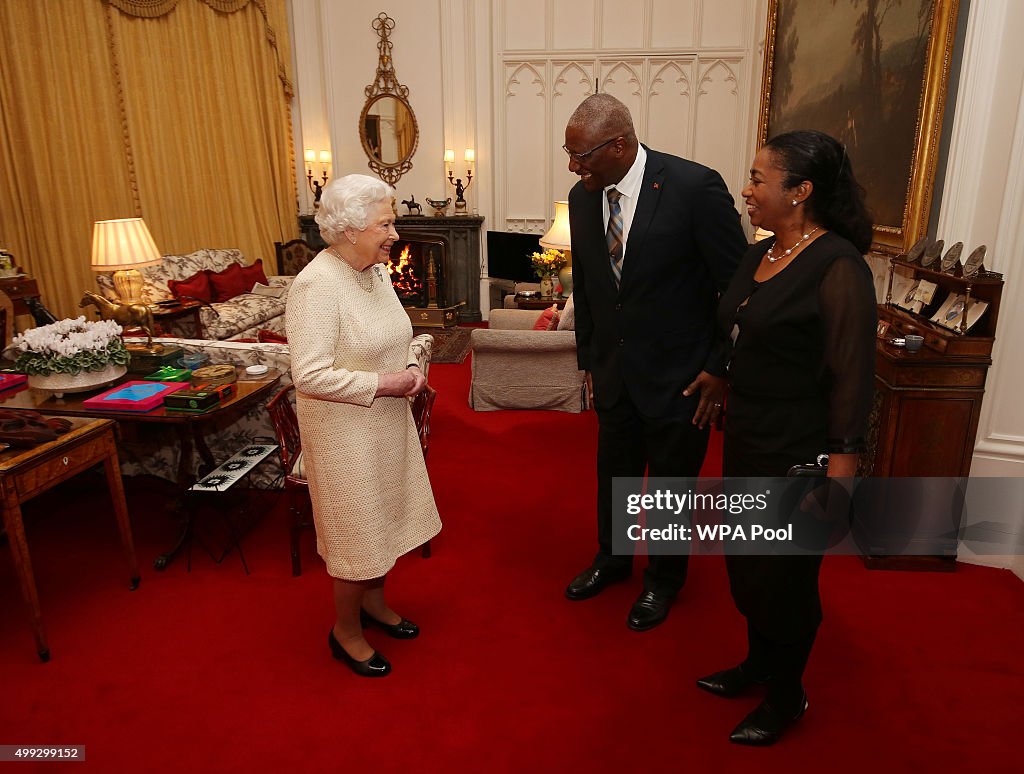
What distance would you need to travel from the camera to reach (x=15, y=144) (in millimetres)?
6523

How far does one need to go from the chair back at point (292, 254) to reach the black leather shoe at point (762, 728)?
7.60 meters

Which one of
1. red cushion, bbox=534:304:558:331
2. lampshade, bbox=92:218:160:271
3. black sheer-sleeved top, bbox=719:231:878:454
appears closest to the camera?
black sheer-sleeved top, bbox=719:231:878:454

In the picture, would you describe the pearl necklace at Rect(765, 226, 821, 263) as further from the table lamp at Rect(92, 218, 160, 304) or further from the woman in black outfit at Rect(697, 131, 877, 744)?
the table lamp at Rect(92, 218, 160, 304)

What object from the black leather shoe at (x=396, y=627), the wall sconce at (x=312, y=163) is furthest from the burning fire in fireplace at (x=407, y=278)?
the black leather shoe at (x=396, y=627)

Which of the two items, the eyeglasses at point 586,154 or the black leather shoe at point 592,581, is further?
the black leather shoe at point 592,581

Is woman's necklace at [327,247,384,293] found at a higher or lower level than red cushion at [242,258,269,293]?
higher

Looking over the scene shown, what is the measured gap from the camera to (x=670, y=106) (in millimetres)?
8125

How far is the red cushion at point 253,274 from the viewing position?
745cm

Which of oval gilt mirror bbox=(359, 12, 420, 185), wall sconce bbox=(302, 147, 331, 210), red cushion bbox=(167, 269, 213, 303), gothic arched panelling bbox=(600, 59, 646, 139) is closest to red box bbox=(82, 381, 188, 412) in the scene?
red cushion bbox=(167, 269, 213, 303)

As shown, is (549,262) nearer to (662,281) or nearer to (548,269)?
(548,269)

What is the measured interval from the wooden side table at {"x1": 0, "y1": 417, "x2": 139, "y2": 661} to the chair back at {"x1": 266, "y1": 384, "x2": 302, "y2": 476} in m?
0.63

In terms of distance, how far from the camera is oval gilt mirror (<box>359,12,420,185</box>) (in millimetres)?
8156

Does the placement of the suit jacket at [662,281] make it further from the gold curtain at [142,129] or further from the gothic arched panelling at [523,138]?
the gold curtain at [142,129]

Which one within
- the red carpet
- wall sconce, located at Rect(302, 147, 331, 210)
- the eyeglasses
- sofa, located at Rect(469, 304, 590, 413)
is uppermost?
wall sconce, located at Rect(302, 147, 331, 210)
